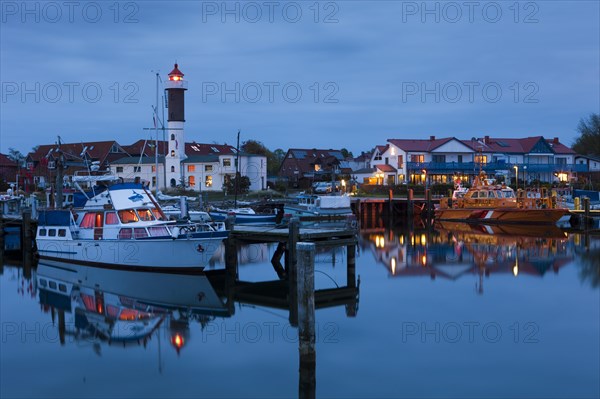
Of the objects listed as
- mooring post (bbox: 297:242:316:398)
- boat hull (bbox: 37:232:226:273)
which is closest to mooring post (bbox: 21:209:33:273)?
boat hull (bbox: 37:232:226:273)

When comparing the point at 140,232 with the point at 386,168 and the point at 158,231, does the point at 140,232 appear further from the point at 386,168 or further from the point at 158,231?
the point at 386,168

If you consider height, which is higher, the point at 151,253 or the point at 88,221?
the point at 88,221

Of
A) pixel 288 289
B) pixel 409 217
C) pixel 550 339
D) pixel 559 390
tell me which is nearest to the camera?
pixel 559 390

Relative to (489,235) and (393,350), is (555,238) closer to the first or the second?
(489,235)

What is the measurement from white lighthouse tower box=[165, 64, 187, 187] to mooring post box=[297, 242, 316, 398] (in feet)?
207

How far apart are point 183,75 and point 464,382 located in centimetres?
6803

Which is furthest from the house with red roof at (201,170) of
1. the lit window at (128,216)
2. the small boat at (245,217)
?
the lit window at (128,216)

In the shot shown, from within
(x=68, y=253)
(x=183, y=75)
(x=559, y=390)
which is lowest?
(x=559, y=390)

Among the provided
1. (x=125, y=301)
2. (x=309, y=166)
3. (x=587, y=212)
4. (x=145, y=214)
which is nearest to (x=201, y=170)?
(x=309, y=166)

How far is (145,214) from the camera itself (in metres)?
28.7

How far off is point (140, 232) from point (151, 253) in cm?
115

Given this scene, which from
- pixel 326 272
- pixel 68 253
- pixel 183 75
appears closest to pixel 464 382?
pixel 326 272

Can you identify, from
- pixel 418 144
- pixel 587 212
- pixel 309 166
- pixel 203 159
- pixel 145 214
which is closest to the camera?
pixel 145 214

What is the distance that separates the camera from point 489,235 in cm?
4538
